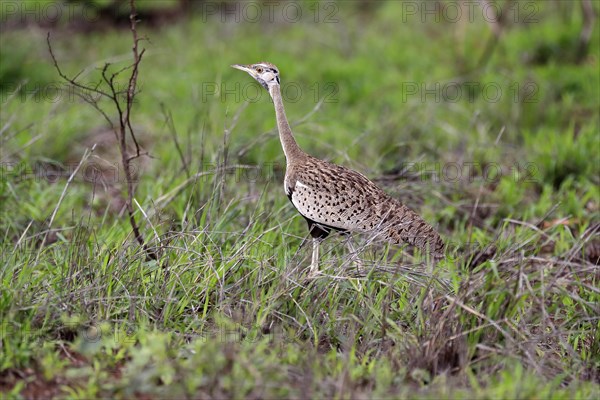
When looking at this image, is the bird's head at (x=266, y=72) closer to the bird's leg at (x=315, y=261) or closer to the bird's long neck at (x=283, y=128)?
the bird's long neck at (x=283, y=128)

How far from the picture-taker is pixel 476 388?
10.1ft

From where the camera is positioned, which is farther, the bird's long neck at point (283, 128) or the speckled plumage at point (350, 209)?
the bird's long neck at point (283, 128)

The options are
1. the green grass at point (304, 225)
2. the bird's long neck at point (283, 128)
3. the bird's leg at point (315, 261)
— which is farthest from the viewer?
the bird's long neck at point (283, 128)

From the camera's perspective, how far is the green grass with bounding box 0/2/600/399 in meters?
3.20

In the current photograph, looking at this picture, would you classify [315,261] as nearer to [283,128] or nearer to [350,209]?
[350,209]

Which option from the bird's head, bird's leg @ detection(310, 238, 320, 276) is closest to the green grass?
bird's leg @ detection(310, 238, 320, 276)

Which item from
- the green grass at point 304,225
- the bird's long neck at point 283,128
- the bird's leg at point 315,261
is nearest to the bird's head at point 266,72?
the bird's long neck at point 283,128

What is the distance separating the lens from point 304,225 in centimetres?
509

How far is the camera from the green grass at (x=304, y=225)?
10.5ft

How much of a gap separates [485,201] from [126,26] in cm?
523

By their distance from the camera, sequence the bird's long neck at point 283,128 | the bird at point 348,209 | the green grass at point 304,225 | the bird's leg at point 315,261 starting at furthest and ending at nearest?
the bird's long neck at point 283,128 → the bird at point 348,209 → the bird's leg at point 315,261 → the green grass at point 304,225

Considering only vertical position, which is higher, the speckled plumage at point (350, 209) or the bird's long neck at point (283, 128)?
the bird's long neck at point (283, 128)

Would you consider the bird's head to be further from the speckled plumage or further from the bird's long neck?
the speckled plumage

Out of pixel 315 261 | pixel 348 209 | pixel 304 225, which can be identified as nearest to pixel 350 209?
pixel 348 209
